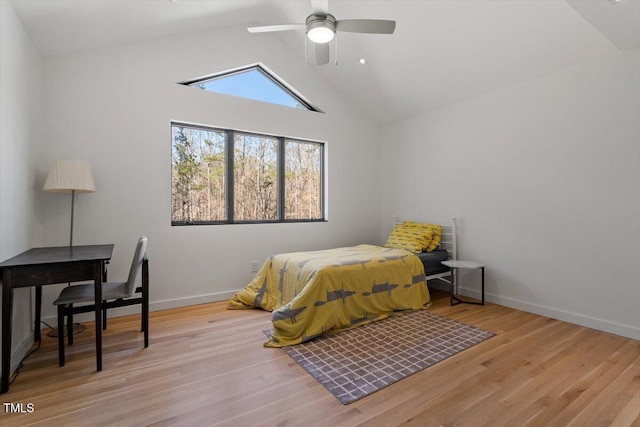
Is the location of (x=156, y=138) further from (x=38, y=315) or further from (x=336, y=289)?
(x=336, y=289)

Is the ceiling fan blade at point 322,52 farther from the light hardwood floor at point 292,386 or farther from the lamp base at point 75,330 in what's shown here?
the lamp base at point 75,330

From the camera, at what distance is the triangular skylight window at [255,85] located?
3.85m

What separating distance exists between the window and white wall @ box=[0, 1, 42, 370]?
4.01 feet

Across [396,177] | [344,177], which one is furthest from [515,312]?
[344,177]

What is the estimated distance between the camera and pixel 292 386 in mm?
2020

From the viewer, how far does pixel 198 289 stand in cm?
369

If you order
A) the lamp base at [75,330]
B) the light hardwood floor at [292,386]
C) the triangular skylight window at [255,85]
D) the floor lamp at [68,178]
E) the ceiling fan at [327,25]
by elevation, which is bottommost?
the light hardwood floor at [292,386]

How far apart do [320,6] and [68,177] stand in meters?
2.49

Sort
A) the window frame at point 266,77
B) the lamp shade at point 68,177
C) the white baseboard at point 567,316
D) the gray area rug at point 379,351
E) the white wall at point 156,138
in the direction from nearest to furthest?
the gray area rug at point 379,351
the lamp shade at point 68,177
the white baseboard at point 567,316
the white wall at point 156,138
the window frame at point 266,77

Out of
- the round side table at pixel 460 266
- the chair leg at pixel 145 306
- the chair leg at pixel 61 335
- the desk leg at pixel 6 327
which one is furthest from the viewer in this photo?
the round side table at pixel 460 266

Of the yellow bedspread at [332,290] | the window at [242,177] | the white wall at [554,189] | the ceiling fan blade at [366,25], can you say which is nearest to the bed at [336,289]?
the yellow bedspread at [332,290]

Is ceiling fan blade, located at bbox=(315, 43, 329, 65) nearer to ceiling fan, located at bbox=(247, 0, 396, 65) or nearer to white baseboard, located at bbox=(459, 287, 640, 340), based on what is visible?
ceiling fan, located at bbox=(247, 0, 396, 65)

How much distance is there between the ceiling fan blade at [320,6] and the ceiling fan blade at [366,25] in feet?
A: 0.56

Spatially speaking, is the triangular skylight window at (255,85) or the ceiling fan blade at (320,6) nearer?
the ceiling fan blade at (320,6)
